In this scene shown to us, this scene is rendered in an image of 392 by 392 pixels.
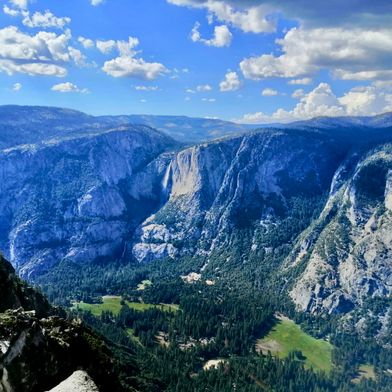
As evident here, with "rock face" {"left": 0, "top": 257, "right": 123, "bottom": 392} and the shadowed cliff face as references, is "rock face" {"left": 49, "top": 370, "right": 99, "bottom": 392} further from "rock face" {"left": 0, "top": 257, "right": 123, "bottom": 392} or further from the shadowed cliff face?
the shadowed cliff face

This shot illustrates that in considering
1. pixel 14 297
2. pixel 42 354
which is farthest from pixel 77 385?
pixel 14 297

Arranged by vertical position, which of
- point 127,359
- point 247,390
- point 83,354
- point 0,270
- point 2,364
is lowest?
point 247,390

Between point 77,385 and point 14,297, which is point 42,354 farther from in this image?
point 14,297

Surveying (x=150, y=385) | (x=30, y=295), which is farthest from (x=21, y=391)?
(x=150, y=385)

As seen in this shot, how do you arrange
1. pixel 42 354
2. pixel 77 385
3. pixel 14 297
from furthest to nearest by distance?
pixel 14 297, pixel 42 354, pixel 77 385

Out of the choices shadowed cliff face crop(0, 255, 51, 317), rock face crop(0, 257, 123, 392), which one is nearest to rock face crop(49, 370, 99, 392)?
rock face crop(0, 257, 123, 392)

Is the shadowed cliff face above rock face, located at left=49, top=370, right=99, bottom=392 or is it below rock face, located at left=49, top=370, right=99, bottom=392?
below

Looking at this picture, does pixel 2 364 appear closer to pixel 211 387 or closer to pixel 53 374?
pixel 53 374

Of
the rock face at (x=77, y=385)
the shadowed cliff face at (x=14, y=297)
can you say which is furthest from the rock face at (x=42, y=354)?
the shadowed cliff face at (x=14, y=297)

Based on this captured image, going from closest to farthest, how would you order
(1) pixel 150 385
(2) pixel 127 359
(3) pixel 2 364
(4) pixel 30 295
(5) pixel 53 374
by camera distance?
(3) pixel 2 364 < (5) pixel 53 374 < (4) pixel 30 295 < (1) pixel 150 385 < (2) pixel 127 359
